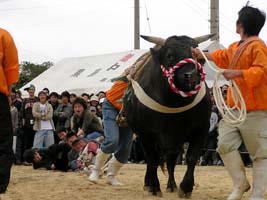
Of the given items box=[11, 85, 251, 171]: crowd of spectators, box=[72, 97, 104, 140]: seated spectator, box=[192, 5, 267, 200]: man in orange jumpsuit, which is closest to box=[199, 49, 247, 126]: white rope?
box=[192, 5, 267, 200]: man in orange jumpsuit

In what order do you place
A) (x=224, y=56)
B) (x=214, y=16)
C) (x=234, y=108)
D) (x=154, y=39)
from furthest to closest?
1. (x=214, y=16)
2. (x=154, y=39)
3. (x=224, y=56)
4. (x=234, y=108)

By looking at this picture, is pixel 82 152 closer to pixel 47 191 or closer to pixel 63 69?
pixel 47 191

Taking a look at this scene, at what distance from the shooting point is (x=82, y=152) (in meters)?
11.5

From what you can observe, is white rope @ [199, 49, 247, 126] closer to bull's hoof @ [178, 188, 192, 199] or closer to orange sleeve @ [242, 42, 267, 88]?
orange sleeve @ [242, 42, 267, 88]

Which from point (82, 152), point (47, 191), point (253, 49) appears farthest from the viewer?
point (82, 152)

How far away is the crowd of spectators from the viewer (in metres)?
11.7

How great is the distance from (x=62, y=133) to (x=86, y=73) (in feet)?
34.2

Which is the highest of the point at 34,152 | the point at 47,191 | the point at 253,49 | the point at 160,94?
the point at 253,49

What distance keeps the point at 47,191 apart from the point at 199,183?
2592mm

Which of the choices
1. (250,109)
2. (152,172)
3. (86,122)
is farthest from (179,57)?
(86,122)

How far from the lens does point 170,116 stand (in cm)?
718

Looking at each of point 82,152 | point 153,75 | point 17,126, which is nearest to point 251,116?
point 153,75

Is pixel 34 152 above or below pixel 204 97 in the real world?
below

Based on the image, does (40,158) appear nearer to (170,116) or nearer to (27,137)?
(27,137)
